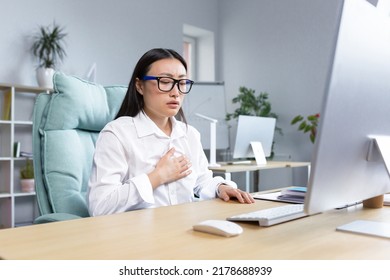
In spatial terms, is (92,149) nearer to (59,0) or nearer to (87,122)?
(87,122)

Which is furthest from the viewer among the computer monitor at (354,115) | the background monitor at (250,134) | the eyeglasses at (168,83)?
the background monitor at (250,134)

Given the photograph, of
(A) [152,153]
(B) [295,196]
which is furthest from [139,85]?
(B) [295,196]

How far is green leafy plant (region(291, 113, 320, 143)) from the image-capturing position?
14.0 ft

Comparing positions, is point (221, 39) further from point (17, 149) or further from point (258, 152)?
point (17, 149)

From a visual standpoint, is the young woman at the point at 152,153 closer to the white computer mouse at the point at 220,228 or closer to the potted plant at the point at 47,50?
the white computer mouse at the point at 220,228

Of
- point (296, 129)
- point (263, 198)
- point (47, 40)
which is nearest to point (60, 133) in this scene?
point (263, 198)

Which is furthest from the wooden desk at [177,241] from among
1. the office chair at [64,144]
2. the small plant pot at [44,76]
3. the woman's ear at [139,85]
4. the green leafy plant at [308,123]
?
the green leafy plant at [308,123]

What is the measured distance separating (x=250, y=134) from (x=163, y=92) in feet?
6.88

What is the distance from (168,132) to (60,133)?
406mm

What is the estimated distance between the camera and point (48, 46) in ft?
12.0

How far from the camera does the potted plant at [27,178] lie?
3.54 meters

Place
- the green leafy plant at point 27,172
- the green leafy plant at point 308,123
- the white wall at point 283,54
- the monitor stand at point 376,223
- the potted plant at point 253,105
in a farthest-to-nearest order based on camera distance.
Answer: the potted plant at point 253,105, the white wall at point 283,54, the green leafy plant at point 308,123, the green leafy plant at point 27,172, the monitor stand at point 376,223

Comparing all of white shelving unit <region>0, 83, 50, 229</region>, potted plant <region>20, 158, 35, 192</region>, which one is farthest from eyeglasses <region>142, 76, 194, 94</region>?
potted plant <region>20, 158, 35, 192</region>

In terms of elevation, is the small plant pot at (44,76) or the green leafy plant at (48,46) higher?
the green leafy plant at (48,46)
